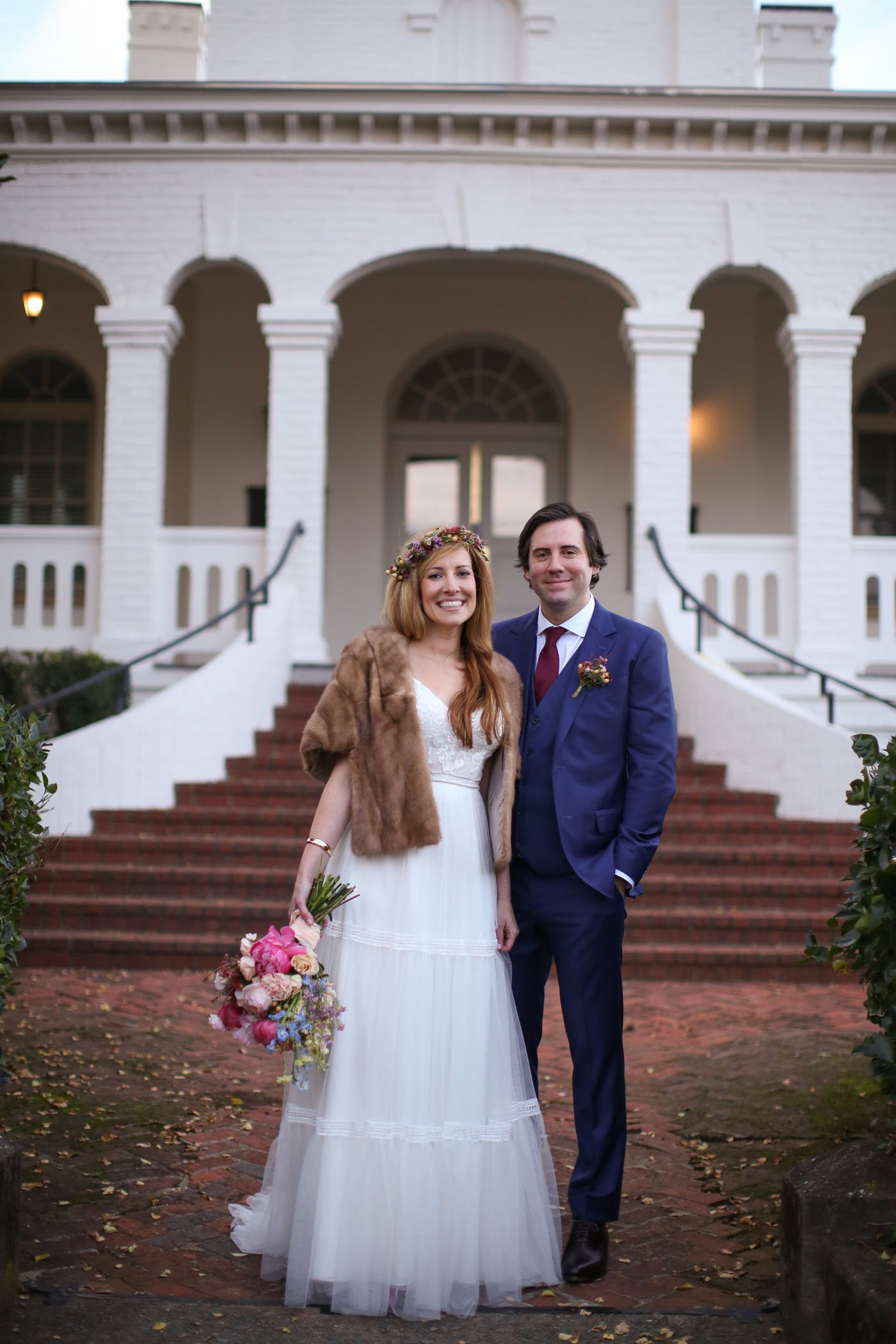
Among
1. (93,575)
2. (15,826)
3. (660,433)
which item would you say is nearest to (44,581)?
(93,575)

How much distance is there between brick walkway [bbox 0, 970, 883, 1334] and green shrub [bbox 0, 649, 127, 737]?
8.71 ft

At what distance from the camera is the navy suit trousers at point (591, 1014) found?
3.23 m

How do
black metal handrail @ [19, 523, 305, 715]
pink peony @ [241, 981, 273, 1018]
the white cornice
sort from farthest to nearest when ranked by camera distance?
the white cornice < black metal handrail @ [19, 523, 305, 715] < pink peony @ [241, 981, 273, 1018]

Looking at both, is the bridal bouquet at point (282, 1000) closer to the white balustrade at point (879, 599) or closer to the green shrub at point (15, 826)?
the green shrub at point (15, 826)

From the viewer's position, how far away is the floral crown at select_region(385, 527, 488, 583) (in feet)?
10.9

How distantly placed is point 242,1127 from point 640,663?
227 centimetres

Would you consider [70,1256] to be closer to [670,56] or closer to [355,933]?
[355,933]

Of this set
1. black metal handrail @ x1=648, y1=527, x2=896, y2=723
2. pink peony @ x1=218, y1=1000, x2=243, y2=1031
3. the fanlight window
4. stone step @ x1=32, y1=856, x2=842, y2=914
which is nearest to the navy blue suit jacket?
pink peony @ x1=218, y1=1000, x2=243, y2=1031

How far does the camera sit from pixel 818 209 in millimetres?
10789

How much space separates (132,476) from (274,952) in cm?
842

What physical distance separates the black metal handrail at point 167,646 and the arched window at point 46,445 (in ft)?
12.4

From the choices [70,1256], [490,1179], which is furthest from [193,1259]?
[490,1179]

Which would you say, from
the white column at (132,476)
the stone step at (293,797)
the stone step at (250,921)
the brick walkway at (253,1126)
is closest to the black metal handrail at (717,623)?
the stone step at (293,797)

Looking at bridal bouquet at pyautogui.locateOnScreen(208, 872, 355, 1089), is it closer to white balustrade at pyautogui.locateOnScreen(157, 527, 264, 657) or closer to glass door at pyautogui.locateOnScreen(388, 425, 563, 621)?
white balustrade at pyautogui.locateOnScreen(157, 527, 264, 657)
